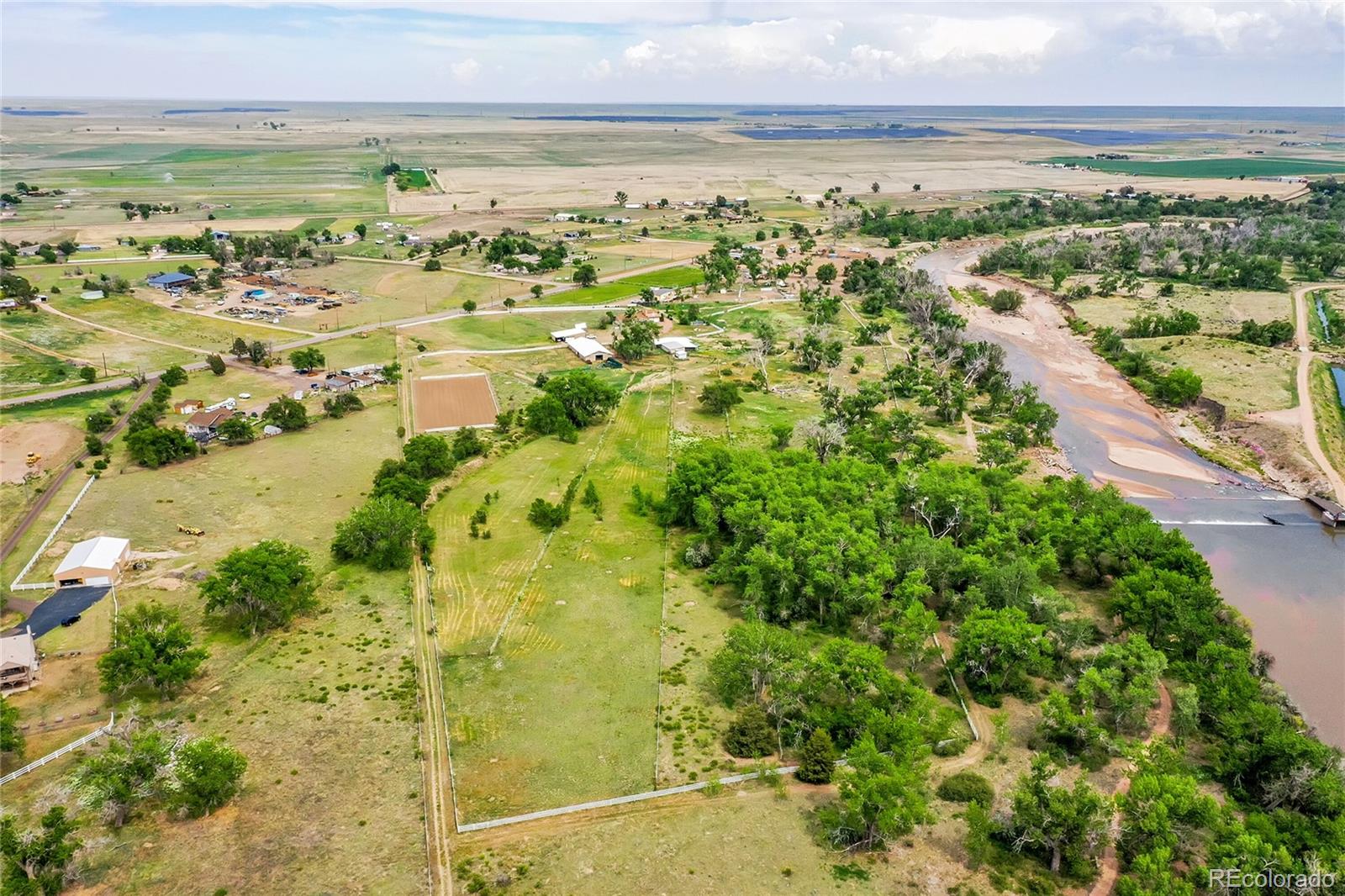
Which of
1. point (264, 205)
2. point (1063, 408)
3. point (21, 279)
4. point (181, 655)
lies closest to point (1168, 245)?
point (1063, 408)

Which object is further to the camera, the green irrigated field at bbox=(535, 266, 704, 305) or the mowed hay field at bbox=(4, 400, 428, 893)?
the green irrigated field at bbox=(535, 266, 704, 305)

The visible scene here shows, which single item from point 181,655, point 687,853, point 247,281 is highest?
point 247,281

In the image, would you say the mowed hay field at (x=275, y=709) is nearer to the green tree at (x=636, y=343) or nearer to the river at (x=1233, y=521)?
the green tree at (x=636, y=343)

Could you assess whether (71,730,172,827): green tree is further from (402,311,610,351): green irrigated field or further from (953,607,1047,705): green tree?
(402,311,610,351): green irrigated field

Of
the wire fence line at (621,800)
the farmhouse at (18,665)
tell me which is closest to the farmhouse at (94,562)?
the farmhouse at (18,665)

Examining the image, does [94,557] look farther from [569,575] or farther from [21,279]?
[21,279]

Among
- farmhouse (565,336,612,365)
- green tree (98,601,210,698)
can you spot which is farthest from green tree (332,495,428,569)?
farmhouse (565,336,612,365)
